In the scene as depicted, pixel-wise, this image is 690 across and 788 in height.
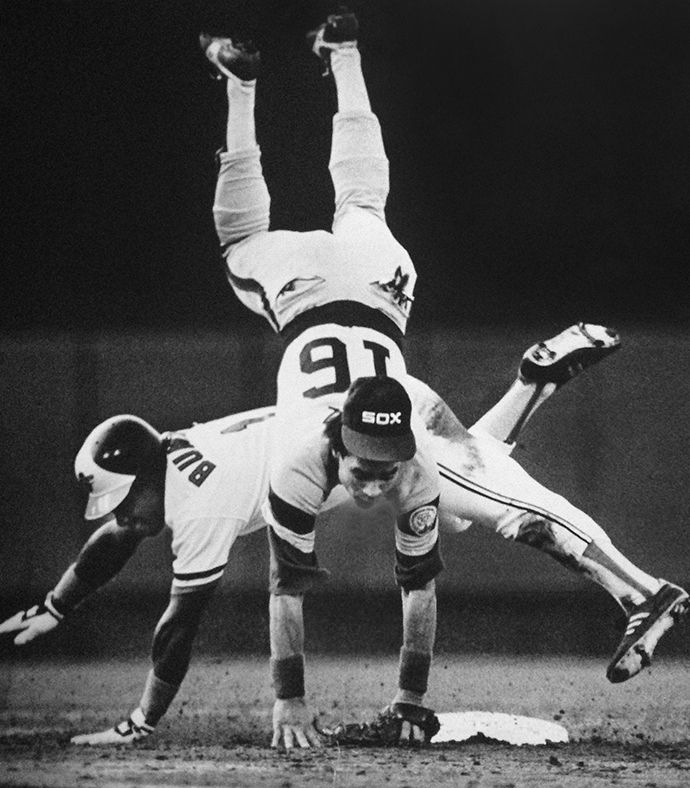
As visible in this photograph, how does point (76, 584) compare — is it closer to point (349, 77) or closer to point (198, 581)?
point (198, 581)

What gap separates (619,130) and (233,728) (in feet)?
6.79

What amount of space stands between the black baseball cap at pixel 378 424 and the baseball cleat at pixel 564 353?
48cm

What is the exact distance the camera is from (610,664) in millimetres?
3523

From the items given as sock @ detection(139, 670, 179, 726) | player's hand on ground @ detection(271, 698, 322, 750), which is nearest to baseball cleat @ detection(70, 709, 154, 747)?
sock @ detection(139, 670, 179, 726)

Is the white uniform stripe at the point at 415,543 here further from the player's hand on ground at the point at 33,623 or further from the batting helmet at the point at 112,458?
the player's hand on ground at the point at 33,623

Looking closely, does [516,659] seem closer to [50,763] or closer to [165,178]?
[50,763]

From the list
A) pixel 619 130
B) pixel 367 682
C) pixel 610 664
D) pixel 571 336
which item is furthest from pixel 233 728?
pixel 619 130

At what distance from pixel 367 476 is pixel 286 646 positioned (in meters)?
0.53

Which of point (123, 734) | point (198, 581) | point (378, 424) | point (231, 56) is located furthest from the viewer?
point (231, 56)

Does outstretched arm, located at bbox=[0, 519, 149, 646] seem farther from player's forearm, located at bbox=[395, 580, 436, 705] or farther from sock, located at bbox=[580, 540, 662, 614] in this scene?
sock, located at bbox=[580, 540, 662, 614]

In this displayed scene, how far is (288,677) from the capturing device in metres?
3.37

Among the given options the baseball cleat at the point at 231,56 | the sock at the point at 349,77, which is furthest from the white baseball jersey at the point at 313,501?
the baseball cleat at the point at 231,56

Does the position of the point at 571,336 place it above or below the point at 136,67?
below

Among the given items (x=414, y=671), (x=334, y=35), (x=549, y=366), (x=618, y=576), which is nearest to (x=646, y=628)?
(x=618, y=576)
